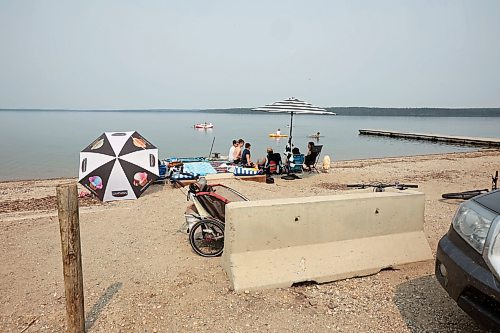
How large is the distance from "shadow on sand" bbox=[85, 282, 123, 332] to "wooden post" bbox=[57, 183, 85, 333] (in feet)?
0.90

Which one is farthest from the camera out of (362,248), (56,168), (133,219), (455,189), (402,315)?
(56,168)

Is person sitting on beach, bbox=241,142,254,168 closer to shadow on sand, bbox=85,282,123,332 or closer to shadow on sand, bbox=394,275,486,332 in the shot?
shadow on sand, bbox=85,282,123,332

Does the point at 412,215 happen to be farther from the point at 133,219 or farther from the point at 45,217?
the point at 45,217

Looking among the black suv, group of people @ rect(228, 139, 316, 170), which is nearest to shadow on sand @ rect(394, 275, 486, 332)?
the black suv

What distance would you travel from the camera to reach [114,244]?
18.8 ft

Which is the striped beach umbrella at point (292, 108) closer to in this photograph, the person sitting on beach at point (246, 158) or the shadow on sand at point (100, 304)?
the person sitting on beach at point (246, 158)

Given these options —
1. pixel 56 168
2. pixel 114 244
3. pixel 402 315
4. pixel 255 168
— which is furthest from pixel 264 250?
pixel 56 168

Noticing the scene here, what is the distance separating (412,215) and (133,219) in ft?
16.8

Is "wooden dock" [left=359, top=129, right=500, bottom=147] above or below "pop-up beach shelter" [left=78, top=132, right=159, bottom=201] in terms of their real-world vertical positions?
below

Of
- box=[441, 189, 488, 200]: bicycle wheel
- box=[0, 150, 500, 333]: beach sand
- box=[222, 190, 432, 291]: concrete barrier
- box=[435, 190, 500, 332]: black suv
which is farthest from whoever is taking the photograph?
box=[441, 189, 488, 200]: bicycle wheel

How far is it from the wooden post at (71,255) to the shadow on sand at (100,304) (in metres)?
0.28

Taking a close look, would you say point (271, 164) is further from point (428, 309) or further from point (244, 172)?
point (428, 309)

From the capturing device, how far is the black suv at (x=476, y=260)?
2383 millimetres

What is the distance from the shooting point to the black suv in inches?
93.8
